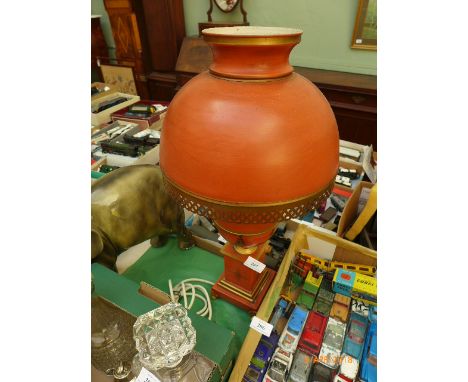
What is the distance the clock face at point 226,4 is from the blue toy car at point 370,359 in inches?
104

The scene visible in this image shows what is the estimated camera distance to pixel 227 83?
62 centimetres

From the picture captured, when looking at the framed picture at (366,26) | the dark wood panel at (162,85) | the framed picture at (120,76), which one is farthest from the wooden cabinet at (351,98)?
the framed picture at (120,76)

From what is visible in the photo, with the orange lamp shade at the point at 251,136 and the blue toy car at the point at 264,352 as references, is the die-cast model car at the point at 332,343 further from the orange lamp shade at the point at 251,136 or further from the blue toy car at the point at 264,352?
the orange lamp shade at the point at 251,136

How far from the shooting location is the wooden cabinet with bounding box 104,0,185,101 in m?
2.78

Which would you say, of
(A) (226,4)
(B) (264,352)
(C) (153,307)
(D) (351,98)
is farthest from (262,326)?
(A) (226,4)

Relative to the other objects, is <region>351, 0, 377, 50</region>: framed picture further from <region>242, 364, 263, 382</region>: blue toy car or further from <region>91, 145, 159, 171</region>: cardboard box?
<region>242, 364, 263, 382</region>: blue toy car

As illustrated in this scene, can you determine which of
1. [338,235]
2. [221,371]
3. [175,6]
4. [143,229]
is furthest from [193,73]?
[221,371]

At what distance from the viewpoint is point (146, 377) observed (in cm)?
70

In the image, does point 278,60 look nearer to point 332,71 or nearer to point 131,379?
point 131,379

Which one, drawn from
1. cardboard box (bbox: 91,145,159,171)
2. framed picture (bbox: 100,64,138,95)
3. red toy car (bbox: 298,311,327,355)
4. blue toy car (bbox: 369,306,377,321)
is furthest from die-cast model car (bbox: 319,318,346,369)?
framed picture (bbox: 100,64,138,95)

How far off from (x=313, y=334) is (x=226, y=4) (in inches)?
105

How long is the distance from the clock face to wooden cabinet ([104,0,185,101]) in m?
0.47

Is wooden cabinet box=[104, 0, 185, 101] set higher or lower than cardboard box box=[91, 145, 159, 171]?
higher

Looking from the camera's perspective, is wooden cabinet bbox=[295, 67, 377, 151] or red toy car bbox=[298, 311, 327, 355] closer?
red toy car bbox=[298, 311, 327, 355]
